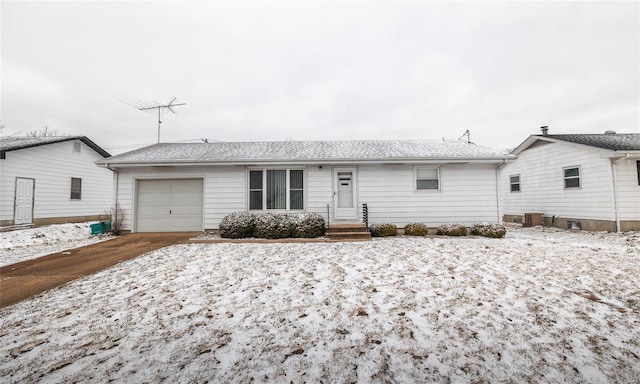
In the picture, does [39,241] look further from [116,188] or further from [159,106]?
[159,106]

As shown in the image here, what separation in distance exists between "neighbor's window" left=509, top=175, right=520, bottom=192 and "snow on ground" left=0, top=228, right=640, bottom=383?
9.73 m

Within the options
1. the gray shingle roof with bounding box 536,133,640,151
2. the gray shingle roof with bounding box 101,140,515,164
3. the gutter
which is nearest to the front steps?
the gutter

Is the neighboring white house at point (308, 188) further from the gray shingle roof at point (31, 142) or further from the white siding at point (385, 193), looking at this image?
the gray shingle roof at point (31, 142)

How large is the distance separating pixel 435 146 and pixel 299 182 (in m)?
6.44

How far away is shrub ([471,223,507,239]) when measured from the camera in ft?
26.9

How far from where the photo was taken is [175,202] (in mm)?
9477

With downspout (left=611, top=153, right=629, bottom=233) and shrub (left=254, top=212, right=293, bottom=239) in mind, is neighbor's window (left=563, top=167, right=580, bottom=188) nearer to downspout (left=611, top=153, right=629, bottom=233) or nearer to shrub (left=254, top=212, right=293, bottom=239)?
downspout (left=611, top=153, right=629, bottom=233)

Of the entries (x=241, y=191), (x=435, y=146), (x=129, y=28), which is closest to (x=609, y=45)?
(x=435, y=146)

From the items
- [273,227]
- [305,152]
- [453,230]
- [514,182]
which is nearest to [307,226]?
[273,227]

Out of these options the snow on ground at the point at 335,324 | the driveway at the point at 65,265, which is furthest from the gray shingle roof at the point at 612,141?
the driveway at the point at 65,265

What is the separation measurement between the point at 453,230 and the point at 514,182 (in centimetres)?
854

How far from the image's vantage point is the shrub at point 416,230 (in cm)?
850

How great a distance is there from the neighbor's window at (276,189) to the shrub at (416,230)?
4.01m

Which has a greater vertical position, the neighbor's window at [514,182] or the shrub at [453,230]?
the neighbor's window at [514,182]
